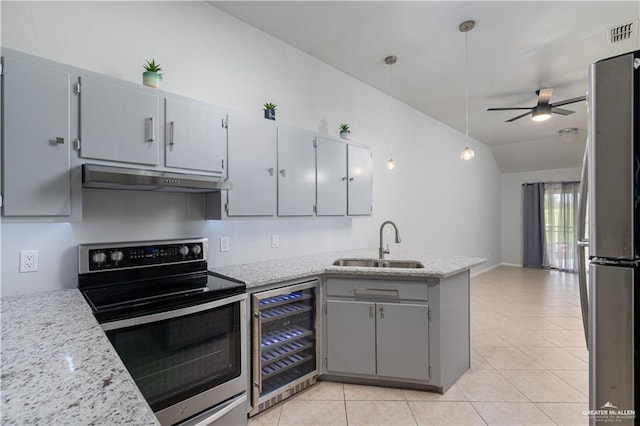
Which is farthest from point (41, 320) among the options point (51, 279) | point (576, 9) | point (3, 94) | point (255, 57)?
point (576, 9)

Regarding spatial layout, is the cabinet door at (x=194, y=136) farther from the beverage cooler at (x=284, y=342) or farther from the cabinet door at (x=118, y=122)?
the beverage cooler at (x=284, y=342)

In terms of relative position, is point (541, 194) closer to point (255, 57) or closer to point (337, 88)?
point (337, 88)

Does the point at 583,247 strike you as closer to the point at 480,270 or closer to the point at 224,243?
the point at 224,243

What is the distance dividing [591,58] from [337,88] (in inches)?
110

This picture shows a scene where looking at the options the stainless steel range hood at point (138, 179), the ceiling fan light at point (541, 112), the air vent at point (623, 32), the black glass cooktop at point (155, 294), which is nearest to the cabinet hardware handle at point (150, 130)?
the stainless steel range hood at point (138, 179)

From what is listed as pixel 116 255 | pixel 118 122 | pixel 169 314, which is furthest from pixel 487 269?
pixel 118 122

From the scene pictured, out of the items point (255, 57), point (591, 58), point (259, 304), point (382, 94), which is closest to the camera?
point (259, 304)

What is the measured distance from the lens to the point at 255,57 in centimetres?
287

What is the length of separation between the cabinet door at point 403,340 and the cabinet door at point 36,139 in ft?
7.15

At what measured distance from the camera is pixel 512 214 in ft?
27.3

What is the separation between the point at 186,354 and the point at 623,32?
2.45 meters

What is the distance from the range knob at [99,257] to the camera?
1770 millimetres

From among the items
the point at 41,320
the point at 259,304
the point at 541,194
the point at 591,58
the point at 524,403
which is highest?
the point at 591,58

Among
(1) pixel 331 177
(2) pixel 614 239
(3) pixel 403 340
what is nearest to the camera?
(2) pixel 614 239
